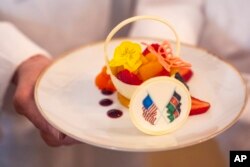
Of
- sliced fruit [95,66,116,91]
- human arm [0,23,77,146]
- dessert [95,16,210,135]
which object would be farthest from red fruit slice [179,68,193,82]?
human arm [0,23,77,146]

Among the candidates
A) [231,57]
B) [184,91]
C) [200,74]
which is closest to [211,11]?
[231,57]

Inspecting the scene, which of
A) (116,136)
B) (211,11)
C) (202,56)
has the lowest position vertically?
(116,136)

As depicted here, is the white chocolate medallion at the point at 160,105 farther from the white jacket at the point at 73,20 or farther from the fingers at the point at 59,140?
the white jacket at the point at 73,20

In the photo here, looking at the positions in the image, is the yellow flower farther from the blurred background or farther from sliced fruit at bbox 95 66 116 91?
the blurred background

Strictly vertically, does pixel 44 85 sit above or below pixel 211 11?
below

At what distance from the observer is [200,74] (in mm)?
682

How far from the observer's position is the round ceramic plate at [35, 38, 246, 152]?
1.81 ft

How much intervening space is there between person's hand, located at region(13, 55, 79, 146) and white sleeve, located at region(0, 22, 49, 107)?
1cm

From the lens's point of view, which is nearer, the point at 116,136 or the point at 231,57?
the point at 116,136

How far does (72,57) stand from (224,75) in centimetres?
25

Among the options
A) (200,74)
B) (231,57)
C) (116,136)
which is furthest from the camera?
(231,57)

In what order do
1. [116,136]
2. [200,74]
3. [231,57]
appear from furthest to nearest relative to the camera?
[231,57], [200,74], [116,136]

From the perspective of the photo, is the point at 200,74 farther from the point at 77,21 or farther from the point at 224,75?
the point at 77,21

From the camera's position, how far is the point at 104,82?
0.67 meters
